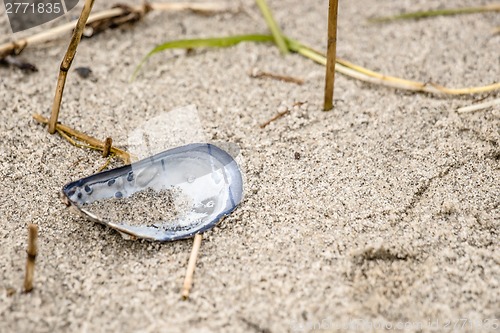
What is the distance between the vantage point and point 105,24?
1893 millimetres

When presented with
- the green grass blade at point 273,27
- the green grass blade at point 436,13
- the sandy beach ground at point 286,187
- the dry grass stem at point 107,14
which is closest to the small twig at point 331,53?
the sandy beach ground at point 286,187

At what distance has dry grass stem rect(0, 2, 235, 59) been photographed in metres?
1.79

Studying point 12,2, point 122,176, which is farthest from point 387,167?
point 12,2

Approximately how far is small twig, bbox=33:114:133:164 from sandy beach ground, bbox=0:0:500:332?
3 centimetres

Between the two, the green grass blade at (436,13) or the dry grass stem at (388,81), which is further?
Result: the green grass blade at (436,13)

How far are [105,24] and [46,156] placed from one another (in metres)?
0.64

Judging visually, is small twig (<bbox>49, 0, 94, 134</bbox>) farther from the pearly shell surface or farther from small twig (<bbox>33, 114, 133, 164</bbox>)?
the pearly shell surface

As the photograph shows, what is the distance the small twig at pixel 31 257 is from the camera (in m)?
1.04

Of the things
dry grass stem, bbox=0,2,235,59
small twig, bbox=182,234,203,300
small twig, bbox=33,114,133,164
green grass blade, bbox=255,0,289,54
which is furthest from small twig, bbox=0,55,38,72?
small twig, bbox=182,234,203,300

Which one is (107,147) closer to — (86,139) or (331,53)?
(86,139)

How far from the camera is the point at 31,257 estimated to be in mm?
1076

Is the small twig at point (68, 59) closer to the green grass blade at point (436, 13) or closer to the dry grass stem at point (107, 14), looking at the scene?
the dry grass stem at point (107, 14)

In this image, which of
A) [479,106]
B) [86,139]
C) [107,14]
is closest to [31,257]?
[86,139]

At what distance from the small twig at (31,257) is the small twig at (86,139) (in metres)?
0.39
